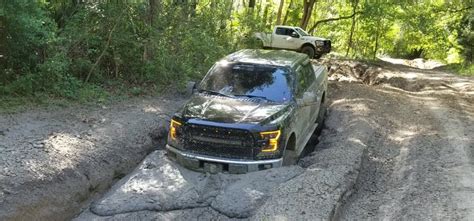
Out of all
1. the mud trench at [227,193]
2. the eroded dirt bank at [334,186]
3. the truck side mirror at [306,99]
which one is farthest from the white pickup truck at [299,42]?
the mud trench at [227,193]

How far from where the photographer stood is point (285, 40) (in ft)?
79.2

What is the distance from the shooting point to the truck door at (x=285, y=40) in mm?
24062

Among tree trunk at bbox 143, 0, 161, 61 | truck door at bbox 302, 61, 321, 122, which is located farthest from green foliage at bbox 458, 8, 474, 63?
tree trunk at bbox 143, 0, 161, 61

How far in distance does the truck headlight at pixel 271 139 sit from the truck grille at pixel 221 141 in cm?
18

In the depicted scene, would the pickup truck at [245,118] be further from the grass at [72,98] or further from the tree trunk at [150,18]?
the tree trunk at [150,18]

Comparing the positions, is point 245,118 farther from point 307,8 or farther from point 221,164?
point 307,8

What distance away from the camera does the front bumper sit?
19.8 ft

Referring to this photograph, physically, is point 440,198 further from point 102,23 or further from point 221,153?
point 102,23

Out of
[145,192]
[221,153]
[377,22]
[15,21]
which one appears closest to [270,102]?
[221,153]

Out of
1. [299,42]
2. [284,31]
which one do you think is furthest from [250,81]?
[284,31]

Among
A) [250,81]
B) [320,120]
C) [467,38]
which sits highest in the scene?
[250,81]

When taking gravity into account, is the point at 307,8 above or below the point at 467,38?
above

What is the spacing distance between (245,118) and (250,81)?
1.18 metres

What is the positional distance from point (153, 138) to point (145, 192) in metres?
2.42
